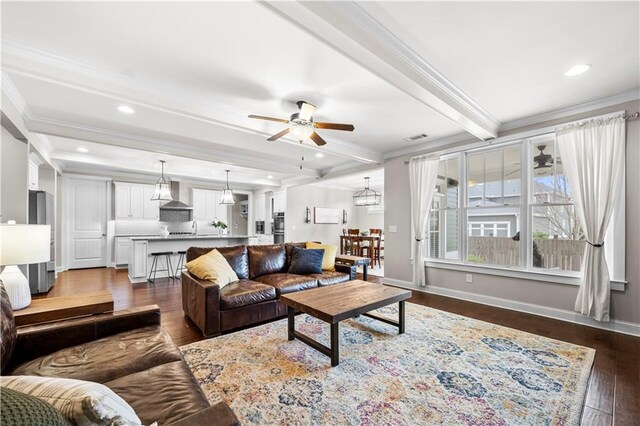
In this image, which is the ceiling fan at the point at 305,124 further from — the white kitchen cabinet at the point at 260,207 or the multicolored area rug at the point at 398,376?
the white kitchen cabinet at the point at 260,207

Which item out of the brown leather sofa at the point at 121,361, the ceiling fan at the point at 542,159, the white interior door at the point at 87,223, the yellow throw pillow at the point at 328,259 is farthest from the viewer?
the white interior door at the point at 87,223

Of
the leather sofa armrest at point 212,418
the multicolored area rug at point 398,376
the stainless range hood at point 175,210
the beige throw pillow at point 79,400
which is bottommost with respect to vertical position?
the multicolored area rug at point 398,376

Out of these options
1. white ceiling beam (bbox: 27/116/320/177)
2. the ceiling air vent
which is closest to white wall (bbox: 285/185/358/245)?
white ceiling beam (bbox: 27/116/320/177)

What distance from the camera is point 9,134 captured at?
3.51 m

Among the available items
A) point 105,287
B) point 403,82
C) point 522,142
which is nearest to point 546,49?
point 403,82

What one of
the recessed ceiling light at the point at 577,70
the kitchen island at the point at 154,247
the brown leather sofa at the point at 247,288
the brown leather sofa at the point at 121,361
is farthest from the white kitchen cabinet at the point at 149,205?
the recessed ceiling light at the point at 577,70

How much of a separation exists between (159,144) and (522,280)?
582cm

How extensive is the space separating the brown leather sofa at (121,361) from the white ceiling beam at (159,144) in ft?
10.4

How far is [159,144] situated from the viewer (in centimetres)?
464

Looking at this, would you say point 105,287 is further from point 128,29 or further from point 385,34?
point 385,34

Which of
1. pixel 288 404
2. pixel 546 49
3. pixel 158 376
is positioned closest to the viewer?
pixel 158 376

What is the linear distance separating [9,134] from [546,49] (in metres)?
5.89

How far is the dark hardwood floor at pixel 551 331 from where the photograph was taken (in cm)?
186

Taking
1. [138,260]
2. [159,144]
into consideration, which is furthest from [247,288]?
[138,260]
